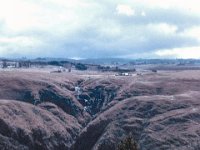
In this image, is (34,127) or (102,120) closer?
(34,127)

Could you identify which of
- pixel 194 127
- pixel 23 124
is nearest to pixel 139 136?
pixel 194 127

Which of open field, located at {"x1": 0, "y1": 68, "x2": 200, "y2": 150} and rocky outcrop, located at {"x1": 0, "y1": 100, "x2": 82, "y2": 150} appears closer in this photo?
open field, located at {"x1": 0, "y1": 68, "x2": 200, "y2": 150}

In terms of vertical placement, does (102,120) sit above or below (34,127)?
above

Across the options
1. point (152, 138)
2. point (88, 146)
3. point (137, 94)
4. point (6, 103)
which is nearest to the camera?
point (152, 138)

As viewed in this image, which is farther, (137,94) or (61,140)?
(137,94)

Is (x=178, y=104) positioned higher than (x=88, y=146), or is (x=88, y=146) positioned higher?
(x=178, y=104)

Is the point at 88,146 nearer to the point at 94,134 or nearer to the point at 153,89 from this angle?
the point at 94,134

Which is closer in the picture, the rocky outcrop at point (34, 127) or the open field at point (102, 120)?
the open field at point (102, 120)

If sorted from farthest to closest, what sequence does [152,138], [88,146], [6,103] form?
[6,103] → [88,146] → [152,138]

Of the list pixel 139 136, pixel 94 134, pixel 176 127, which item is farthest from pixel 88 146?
pixel 176 127
